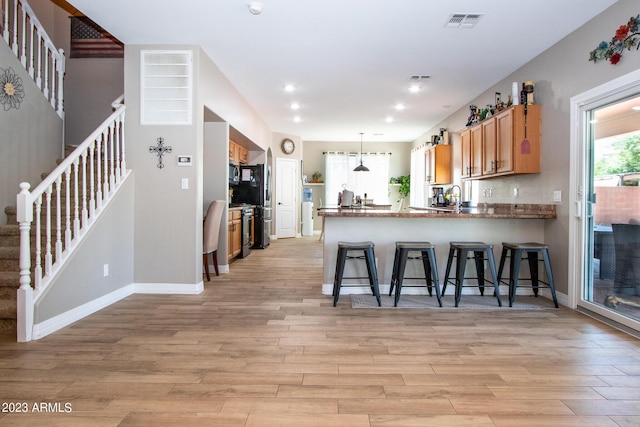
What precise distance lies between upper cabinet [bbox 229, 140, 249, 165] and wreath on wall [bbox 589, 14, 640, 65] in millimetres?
5270

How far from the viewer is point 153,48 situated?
4.09 m

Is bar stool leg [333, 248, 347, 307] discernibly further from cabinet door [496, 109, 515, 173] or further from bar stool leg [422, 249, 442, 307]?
cabinet door [496, 109, 515, 173]

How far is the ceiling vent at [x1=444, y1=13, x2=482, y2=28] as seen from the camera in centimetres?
332

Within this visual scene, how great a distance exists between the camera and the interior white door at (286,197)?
9.52 meters

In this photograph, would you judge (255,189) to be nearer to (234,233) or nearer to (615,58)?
(234,233)

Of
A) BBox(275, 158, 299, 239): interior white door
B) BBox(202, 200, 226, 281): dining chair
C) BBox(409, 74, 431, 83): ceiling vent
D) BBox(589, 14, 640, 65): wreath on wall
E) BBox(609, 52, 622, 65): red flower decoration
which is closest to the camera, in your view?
BBox(589, 14, 640, 65): wreath on wall

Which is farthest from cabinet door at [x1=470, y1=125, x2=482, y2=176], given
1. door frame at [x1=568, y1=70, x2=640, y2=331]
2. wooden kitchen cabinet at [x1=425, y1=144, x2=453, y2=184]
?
wooden kitchen cabinet at [x1=425, y1=144, x2=453, y2=184]

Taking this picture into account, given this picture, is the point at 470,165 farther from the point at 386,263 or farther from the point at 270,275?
the point at 270,275

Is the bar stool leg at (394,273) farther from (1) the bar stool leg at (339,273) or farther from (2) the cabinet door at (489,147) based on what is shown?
(2) the cabinet door at (489,147)

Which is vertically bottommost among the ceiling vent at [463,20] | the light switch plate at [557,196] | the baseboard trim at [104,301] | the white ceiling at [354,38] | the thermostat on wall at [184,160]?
the baseboard trim at [104,301]

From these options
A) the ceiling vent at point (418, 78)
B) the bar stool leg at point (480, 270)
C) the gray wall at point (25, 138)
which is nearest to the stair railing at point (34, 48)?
the gray wall at point (25, 138)

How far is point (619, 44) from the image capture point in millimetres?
3045

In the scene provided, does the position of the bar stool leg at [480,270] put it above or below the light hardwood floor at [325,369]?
above

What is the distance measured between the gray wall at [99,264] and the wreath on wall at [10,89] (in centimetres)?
132
